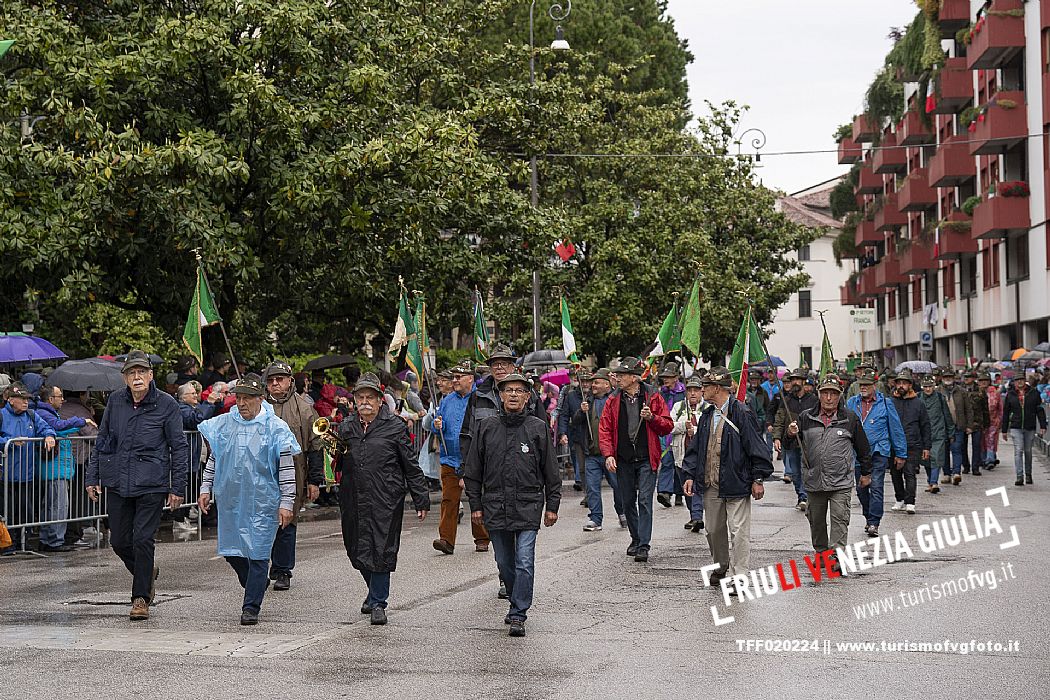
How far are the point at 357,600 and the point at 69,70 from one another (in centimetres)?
1125

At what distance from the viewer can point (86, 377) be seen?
55.6 feet

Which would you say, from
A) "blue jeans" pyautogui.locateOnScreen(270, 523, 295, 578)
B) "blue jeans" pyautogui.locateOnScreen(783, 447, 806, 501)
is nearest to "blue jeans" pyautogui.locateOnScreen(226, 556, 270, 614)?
"blue jeans" pyautogui.locateOnScreen(270, 523, 295, 578)

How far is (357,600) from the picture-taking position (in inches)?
428

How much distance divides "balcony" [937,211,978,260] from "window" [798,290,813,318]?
48206mm

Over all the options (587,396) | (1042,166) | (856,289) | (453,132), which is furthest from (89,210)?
(856,289)

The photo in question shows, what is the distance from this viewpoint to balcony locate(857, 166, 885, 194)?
7338 cm

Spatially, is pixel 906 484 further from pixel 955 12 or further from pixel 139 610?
pixel 955 12

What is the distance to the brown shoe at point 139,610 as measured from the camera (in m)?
9.98

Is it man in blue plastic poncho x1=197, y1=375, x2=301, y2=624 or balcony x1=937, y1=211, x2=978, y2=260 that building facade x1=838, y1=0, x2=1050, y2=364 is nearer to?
balcony x1=937, y1=211, x2=978, y2=260

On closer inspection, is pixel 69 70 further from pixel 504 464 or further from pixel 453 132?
pixel 504 464

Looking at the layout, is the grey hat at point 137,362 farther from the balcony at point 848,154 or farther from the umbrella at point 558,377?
the balcony at point 848,154

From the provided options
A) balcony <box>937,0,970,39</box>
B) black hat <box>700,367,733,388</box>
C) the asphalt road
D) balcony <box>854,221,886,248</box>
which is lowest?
the asphalt road

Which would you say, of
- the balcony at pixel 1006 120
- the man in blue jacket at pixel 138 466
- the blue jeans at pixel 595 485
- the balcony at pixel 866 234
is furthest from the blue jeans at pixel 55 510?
the balcony at pixel 866 234

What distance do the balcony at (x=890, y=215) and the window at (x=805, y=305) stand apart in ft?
104
